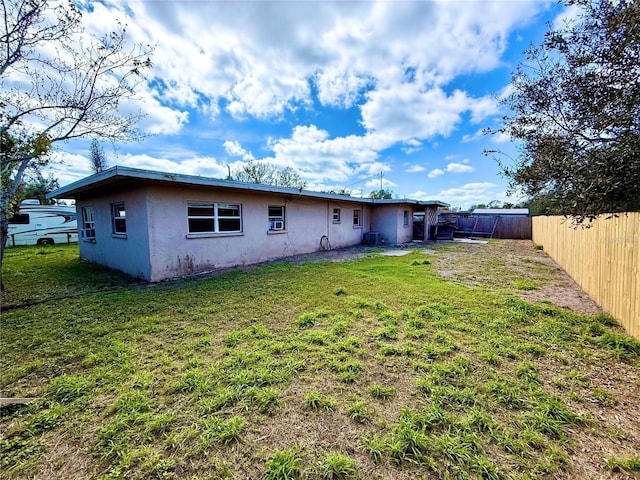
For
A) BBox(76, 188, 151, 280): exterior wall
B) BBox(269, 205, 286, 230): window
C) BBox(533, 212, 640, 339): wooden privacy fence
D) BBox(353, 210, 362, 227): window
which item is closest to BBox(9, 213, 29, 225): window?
BBox(76, 188, 151, 280): exterior wall

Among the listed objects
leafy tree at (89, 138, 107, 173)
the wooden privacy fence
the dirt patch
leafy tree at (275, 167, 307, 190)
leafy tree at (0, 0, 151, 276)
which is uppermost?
leafy tree at (89, 138, 107, 173)

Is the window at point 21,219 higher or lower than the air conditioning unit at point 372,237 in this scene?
higher

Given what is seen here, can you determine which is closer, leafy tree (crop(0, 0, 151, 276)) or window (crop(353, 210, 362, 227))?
leafy tree (crop(0, 0, 151, 276))

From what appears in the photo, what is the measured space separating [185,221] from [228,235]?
1.31 meters

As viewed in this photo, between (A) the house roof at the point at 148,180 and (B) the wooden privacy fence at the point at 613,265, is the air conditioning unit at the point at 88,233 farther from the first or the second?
(B) the wooden privacy fence at the point at 613,265

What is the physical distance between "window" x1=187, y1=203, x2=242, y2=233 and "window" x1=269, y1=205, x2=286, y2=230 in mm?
1366

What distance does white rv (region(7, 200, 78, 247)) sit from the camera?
14.6 metres

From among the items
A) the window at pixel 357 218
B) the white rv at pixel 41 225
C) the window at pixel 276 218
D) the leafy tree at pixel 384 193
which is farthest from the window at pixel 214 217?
the leafy tree at pixel 384 193

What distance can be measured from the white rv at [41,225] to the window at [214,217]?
13.1 meters

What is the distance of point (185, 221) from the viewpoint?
6996 millimetres

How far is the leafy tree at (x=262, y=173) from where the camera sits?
997 inches

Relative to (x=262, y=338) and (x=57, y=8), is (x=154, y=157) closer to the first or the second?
(x=57, y=8)

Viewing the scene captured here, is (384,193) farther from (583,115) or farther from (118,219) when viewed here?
(583,115)

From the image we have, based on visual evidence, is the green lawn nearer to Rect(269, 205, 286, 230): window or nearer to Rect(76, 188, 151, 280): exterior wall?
Rect(76, 188, 151, 280): exterior wall
